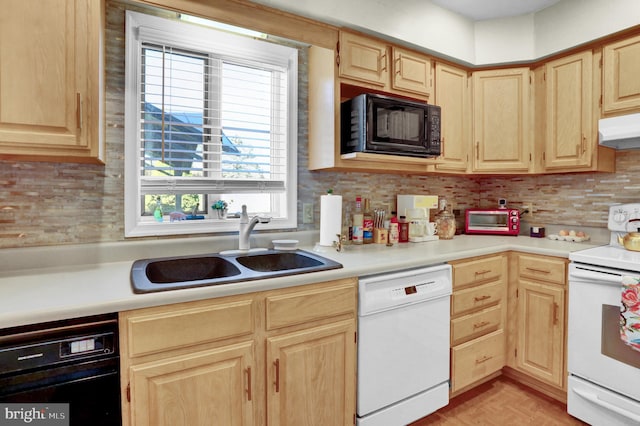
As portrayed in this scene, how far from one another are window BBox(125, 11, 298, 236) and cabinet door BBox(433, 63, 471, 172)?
1053 mm

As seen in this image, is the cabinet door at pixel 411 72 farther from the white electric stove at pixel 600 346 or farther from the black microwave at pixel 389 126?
the white electric stove at pixel 600 346

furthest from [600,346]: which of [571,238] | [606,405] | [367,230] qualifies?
[367,230]

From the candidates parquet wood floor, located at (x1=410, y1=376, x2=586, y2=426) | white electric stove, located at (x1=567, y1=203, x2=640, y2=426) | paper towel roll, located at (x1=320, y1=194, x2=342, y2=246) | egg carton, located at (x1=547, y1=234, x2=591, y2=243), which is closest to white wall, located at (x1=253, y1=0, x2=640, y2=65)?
paper towel roll, located at (x1=320, y1=194, x2=342, y2=246)

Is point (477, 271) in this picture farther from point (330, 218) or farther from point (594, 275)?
point (330, 218)

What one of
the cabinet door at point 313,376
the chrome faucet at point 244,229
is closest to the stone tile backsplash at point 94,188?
the chrome faucet at point 244,229

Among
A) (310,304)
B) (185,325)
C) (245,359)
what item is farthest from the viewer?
(310,304)

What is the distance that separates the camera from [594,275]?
1752 mm

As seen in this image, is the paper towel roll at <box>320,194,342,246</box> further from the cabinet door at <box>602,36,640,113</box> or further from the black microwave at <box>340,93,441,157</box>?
the cabinet door at <box>602,36,640,113</box>

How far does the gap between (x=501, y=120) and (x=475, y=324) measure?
1.50 metres

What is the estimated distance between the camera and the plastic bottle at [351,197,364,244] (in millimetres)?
2191

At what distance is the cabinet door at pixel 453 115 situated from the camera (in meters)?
2.37

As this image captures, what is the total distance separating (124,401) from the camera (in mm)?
1094

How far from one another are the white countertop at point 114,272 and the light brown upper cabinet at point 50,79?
0.47 m

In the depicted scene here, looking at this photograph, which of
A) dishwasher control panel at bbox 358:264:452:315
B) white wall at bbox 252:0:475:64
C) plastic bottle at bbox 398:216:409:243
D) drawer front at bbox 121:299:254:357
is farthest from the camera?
plastic bottle at bbox 398:216:409:243
